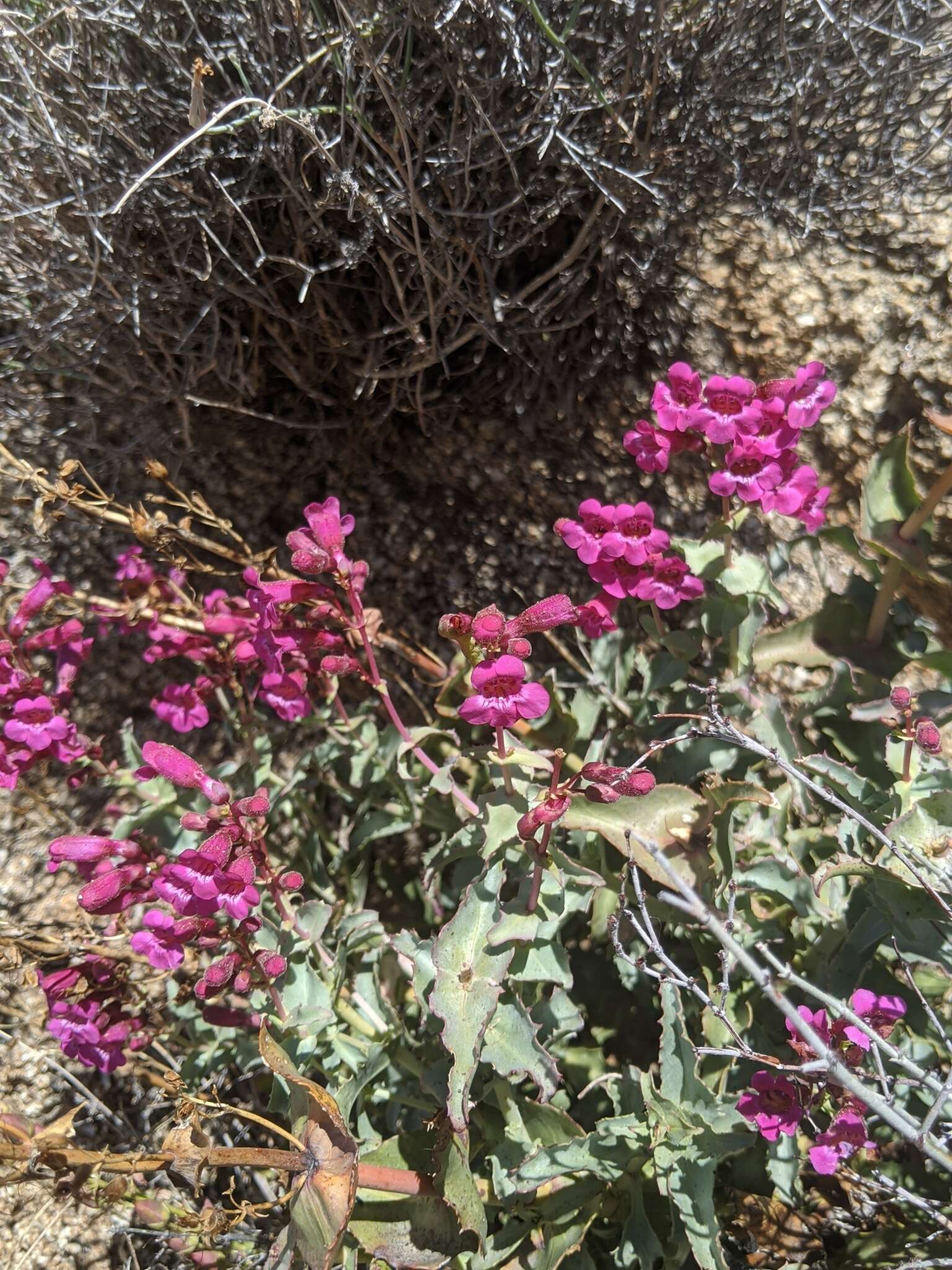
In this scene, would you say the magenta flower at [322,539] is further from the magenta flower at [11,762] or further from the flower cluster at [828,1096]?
the flower cluster at [828,1096]

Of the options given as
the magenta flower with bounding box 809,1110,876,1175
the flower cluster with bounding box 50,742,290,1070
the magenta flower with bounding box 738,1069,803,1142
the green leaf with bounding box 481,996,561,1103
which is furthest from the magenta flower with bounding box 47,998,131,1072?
the magenta flower with bounding box 809,1110,876,1175

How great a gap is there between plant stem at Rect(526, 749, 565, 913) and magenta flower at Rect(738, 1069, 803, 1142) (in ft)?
1.40

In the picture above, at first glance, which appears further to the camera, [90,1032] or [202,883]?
[90,1032]

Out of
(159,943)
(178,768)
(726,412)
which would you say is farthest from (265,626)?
(726,412)

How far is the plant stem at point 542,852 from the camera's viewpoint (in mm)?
1390

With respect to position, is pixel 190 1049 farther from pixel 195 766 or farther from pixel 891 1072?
pixel 891 1072

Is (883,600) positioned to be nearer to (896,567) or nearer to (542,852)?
(896,567)

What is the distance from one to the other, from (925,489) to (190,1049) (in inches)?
78.5

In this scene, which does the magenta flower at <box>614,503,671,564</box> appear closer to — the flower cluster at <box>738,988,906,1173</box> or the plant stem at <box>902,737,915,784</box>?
the plant stem at <box>902,737,915,784</box>

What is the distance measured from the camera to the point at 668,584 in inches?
66.7

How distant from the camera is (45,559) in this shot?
221 centimetres

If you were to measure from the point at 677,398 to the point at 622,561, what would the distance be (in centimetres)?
31

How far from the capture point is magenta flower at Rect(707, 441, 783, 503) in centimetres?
161

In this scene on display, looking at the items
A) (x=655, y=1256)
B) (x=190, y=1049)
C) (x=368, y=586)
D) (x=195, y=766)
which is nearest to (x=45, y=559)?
(x=368, y=586)
